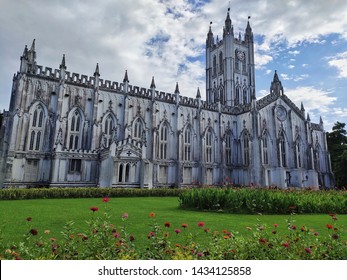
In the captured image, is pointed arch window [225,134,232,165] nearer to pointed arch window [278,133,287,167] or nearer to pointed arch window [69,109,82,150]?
pointed arch window [278,133,287,167]

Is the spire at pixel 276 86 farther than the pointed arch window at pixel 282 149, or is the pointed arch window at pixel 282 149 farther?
the spire at pixel 276 86

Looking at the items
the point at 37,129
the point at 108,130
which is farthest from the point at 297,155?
the point at 37,129

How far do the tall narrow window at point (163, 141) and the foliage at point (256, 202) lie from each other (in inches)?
875

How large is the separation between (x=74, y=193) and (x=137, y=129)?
16324 mm

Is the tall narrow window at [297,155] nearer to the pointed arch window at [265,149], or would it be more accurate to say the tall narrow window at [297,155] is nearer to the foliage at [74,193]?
the pointed arch window at [265,149]

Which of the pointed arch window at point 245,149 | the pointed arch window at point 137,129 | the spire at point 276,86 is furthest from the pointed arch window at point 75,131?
the spire at point 276,86

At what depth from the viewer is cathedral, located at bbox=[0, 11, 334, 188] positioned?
1161 inches

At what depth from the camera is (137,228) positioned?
9.10m

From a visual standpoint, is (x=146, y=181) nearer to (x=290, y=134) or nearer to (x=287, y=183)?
(x=287, y=183)

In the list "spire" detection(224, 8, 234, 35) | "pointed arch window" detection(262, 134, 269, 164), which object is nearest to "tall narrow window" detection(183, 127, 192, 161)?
"pointed arch window" detection(262, 134, 269, 164)

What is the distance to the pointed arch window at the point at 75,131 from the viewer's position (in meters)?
32.3

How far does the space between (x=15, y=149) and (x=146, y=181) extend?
1554cm

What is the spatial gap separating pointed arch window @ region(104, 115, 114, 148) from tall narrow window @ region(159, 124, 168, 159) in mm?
7909

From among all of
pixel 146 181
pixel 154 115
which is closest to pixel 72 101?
pixel 154 115
